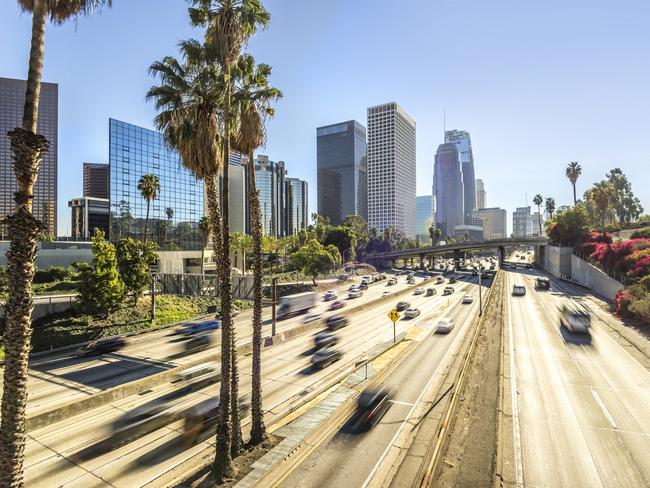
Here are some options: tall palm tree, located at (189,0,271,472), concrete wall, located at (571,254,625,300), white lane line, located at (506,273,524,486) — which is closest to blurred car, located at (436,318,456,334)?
white lane line, located at (506,273,524,486)

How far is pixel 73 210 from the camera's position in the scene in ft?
499

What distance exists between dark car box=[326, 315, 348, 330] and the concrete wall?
126ft

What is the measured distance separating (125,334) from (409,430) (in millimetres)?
33488

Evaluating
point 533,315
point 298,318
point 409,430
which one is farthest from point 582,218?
point 409,430

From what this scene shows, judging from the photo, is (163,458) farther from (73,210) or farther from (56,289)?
(73,210)

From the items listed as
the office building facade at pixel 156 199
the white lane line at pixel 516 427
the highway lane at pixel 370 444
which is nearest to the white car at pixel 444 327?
the white lane line at pixel 516 427

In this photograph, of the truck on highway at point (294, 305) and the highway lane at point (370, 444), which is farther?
the truck on highway at point (294, 305)

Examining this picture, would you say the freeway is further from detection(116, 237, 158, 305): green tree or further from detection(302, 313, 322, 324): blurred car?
detection(116, 237, 158, 305): green tree

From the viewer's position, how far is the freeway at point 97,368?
75.7 feet

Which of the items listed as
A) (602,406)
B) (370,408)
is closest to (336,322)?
(370,408)

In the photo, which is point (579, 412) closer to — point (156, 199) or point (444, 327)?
point (444, 327)

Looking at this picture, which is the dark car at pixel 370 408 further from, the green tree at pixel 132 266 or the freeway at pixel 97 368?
the green tree at pixel 132 266

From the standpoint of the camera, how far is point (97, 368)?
2861 cm

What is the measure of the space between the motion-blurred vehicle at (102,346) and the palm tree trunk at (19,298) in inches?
1145
